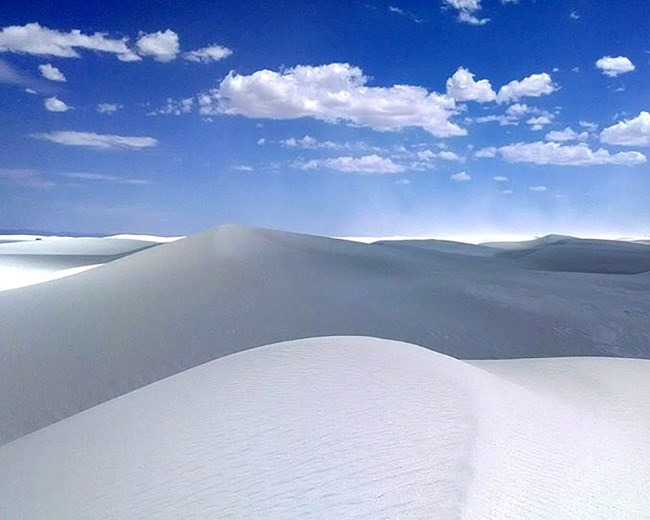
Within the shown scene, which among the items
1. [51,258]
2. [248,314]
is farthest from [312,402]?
[51,258]

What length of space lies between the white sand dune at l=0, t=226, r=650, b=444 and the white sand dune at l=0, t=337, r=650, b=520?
1835 millimetres

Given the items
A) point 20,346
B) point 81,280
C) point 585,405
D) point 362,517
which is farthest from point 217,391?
point 81,280

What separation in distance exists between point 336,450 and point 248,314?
6.23m

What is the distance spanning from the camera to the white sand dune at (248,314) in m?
7.02

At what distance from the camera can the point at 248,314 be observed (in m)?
9.33

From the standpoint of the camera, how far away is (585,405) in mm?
5527

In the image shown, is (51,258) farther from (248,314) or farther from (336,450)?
(336,450)

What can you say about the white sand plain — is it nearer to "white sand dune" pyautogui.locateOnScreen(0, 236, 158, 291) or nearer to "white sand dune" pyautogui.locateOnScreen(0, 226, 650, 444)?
"white sand dune" pyautogui.locateOnScreen(0, 226, 650, 444)

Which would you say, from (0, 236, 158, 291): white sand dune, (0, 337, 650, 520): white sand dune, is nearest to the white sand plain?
(0, 337, 650, 520): white sand dune

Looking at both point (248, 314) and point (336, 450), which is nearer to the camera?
Result: point (336, 450)

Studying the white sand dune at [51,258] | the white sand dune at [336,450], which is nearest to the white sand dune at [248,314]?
the white sand dune at [336,450]

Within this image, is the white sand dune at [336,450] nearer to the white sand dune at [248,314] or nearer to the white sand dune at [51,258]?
the white sand dune at [248,314]

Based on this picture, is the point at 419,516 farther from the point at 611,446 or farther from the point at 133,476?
the point at 611,446

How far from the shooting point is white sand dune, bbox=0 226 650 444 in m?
7.02
